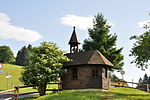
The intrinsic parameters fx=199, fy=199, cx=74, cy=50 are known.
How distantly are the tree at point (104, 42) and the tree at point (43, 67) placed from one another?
15.3 m

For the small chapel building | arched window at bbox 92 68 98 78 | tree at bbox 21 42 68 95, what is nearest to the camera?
tree at bbox 21 42 68 95

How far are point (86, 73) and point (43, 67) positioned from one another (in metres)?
5.90

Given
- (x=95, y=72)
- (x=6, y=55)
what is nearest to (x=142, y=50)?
(x=95, y=72)

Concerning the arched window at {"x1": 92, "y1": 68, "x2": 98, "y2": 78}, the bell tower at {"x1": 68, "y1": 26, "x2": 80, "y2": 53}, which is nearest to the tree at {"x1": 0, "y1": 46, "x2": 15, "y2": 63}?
the bell tower at {"x1": 68, "y1": 26, "x2": 80, "y2": 53}

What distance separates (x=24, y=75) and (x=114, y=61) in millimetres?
21131

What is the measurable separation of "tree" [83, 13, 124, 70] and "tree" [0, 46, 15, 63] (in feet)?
288

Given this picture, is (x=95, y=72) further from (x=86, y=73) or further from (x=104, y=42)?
(x=104, y=42)

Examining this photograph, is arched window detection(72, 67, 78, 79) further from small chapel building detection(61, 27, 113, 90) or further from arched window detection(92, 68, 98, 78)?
arched window detection(92, 68, 98, 78)

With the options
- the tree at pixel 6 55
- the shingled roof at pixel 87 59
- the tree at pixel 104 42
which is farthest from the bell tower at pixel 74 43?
the tree at pixel 6 55

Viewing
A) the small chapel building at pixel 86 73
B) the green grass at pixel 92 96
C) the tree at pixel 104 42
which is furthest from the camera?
the tree at pixel 104 42

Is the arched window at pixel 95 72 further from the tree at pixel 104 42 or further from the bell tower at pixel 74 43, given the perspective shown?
the tree at pixel 104 42

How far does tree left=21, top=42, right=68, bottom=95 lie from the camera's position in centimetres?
2558

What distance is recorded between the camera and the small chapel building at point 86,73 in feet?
88.9

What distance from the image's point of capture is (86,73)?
27.2 meters
